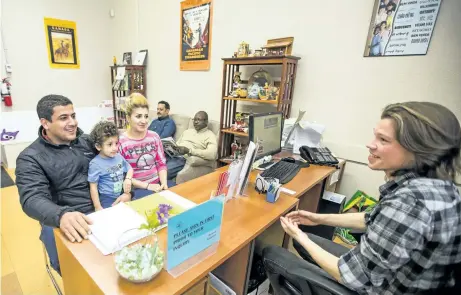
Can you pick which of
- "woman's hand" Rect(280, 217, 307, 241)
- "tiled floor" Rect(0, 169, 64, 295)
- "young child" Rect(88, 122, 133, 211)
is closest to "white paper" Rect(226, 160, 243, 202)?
"woman's hand" Rect(280, 217, 307, 241)

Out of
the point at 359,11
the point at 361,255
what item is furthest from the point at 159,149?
the point at 359,11

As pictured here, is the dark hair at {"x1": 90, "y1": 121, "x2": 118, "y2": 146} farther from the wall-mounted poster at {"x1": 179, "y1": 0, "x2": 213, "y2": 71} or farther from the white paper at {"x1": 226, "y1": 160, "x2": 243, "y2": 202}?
the wall-mounted poster at {"x1": 179, "y1": 0, "x2": 213, "y2": 71}

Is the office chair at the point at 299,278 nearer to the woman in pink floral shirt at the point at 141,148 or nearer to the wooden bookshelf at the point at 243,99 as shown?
the woman in pink floral shirt at the point at 141,148

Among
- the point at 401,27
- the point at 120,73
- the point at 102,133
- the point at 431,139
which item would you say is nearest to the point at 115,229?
the point at 102,133

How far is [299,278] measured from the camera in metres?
0.82

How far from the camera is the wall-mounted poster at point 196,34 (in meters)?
2.92

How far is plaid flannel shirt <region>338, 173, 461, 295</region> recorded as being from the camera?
25.0 inches

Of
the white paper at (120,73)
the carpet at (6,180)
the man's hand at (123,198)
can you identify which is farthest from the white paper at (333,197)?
the carpet at (6,180)

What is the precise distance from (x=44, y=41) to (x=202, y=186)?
12.8 feet

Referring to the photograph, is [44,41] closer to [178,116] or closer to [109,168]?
[178,116]

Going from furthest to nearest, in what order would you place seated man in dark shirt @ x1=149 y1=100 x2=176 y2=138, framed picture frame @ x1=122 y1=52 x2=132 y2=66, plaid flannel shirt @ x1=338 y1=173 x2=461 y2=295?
framed picture frame @ x1=122 y1=52 x2=132 y2=66 → seated man in dark shirt @ x1=149 y1=100 x2=176 y2=138 → plaid flannel shirt @ x1=338 y1=173 x2=461 y2=295

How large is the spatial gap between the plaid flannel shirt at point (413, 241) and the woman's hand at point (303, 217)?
0.45 meters

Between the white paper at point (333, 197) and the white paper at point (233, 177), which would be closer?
the white paper at point (233, 177)

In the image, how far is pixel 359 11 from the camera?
1939mm
